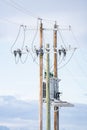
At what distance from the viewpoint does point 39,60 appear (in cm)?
3183

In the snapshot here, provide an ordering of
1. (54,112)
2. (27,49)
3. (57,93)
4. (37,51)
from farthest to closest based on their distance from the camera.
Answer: (54,112), (57,93), (27,49), (37,51)

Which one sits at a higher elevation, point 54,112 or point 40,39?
point 40,39

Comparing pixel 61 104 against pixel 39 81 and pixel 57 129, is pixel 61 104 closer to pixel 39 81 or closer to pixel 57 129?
pixel 39 81

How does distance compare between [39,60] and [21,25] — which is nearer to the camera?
[39,60]

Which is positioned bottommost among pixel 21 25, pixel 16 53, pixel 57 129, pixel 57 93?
pixel 57 129

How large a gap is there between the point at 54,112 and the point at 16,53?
7709 mm

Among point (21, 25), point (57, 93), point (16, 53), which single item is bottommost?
point (57, 93)

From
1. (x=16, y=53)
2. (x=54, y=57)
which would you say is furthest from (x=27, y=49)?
(x=54, y=57)

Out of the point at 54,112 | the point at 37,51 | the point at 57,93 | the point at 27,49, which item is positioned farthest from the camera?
the point at 54,112

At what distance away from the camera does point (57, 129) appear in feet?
125

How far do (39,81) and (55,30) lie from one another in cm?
792

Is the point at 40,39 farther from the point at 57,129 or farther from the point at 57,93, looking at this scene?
the point at 57,129

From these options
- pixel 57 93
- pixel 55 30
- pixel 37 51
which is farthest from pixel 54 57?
pixel 37 51

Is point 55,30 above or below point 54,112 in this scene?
above
